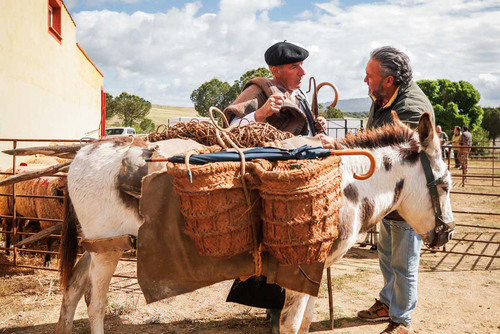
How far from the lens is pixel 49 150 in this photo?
2996mm

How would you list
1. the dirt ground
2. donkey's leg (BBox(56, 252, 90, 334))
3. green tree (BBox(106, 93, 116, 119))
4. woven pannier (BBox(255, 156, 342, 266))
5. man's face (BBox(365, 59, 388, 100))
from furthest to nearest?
green tree (BBox(106, 93, 116, 119)) → the dirt ground → man's face (BBox(365, 59, 388, 100)) → donkey's leg (BBox(56, 252, 90, 334)) → woven pannier (BBox(255, 156, 342, 266))

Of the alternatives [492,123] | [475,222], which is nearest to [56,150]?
[475,222]

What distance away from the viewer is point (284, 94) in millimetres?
3160

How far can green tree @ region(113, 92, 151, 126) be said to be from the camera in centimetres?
4434

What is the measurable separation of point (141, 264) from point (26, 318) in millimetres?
2537

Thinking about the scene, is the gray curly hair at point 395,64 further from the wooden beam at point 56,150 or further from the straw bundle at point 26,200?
the straw bundle at point 26,200

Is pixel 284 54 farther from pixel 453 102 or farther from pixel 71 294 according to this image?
pixel 453 102

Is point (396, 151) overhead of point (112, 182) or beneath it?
overhead

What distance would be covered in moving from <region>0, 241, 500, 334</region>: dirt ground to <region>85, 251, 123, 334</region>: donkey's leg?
1005 mm

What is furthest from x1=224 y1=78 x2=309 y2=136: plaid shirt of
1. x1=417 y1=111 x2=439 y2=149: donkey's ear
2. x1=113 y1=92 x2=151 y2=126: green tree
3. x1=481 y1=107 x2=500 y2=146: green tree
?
x1=481 y1=107 x2=500 y2=146: green tree

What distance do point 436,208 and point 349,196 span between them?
713 mm

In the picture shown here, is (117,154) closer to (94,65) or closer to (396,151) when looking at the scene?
(396,151)

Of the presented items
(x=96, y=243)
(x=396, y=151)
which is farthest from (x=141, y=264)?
(x=396, y=151)

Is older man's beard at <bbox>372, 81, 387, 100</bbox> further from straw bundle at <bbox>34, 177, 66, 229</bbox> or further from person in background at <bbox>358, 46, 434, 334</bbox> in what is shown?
straw bundle at <bbox>34, 177, 66, 229</bbox>
